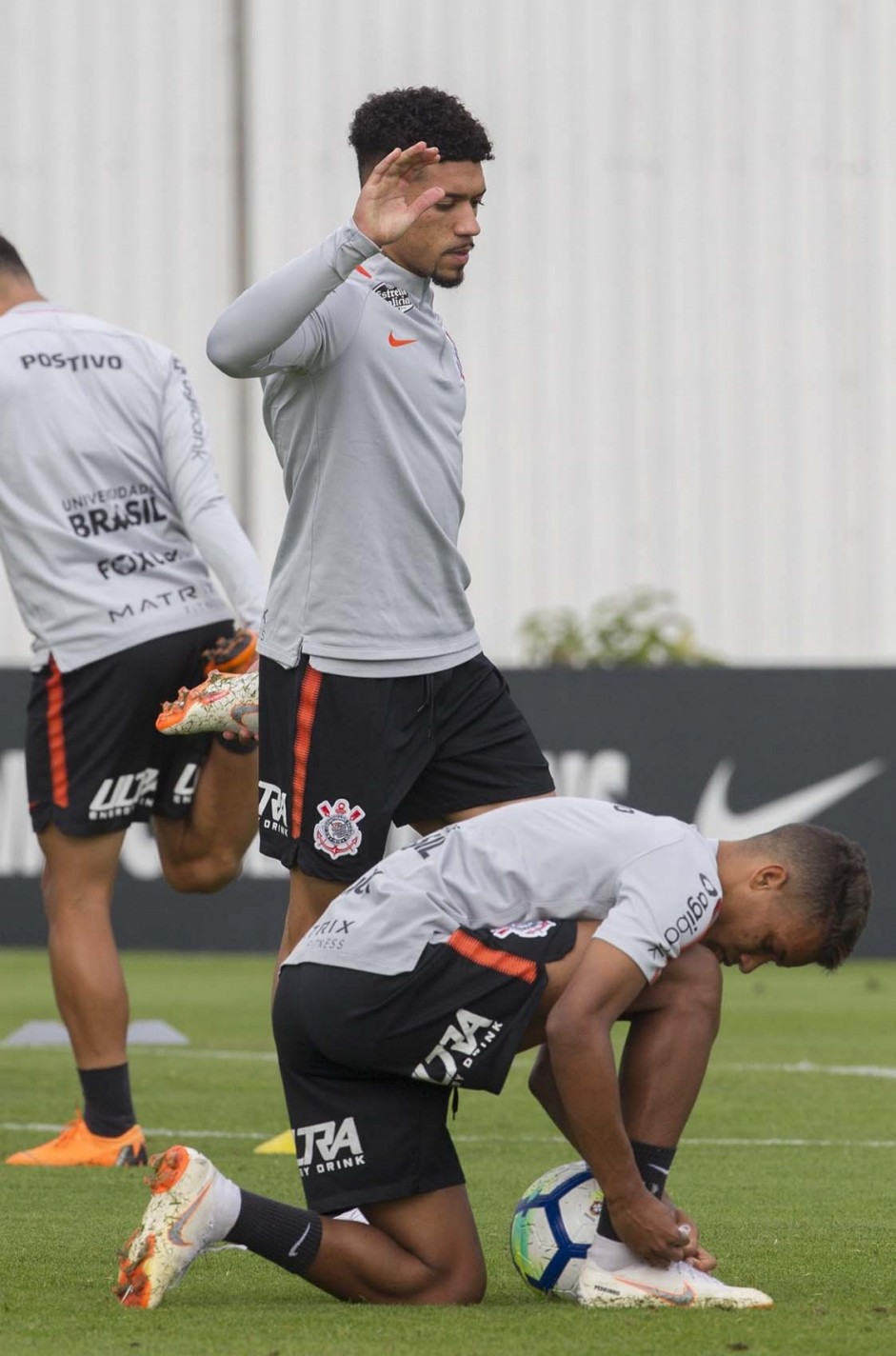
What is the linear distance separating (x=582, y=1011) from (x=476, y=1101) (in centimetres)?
305

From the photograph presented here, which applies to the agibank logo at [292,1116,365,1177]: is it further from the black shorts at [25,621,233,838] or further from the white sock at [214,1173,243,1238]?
the black shorts at [25,621,233,838]

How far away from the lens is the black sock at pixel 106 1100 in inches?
200

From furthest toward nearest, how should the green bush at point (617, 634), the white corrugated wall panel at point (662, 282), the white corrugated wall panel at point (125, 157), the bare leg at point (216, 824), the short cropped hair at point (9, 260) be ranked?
the white corrugated wall panel at point (125, 157)
the white corrugated wall panel at point (662, 282)
the green bush at point (617, 634)
the short cropped hair at point (9, 260)
the bare leg at point (216, 824)

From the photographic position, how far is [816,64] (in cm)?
1575

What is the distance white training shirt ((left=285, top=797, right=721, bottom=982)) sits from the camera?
138 inches

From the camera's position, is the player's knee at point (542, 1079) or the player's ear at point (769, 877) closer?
the player's ear at point (769, 877)

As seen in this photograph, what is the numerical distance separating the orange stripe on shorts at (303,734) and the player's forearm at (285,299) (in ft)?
2.18

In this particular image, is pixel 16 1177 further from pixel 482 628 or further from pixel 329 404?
pixel 482 628

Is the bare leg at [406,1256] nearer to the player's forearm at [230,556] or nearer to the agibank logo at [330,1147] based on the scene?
the agibank logo at [330,1147]

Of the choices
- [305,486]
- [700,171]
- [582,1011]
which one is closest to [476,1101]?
[305,486]

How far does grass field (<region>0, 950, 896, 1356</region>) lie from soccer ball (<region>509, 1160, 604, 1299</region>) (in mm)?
50

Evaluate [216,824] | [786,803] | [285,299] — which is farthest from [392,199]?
[786,803]

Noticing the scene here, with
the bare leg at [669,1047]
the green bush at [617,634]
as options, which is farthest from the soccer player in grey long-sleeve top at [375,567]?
the green bush at [617,634]

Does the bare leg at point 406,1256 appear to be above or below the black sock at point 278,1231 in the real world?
below
